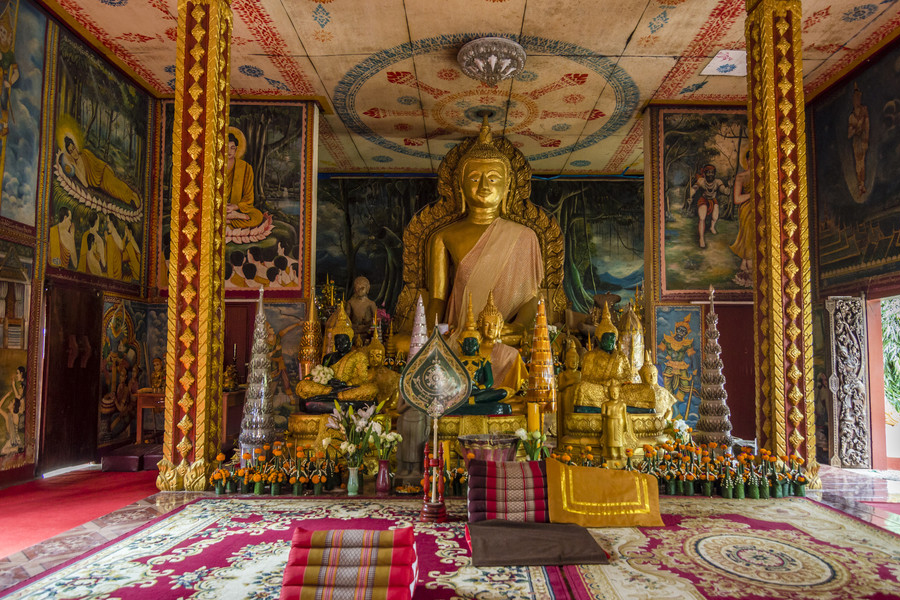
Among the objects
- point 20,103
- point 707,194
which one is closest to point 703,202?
point 707,194

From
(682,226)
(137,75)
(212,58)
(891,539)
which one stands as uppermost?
(137,75)

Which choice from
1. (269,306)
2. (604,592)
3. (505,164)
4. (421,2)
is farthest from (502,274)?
(604,592)

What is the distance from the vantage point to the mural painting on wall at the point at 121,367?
23.7 ft

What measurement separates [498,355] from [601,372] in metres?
1.21

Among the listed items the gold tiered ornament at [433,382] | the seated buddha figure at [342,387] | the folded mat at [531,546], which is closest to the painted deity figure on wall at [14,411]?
the seated buddha figure at [342,387]

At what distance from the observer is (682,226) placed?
856 centimetres

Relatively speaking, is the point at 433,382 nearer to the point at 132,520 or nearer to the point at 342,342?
the point at 132,520

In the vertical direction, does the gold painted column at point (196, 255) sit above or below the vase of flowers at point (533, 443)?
above

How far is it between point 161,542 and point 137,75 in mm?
6550

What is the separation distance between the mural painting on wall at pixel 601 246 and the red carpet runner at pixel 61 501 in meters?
8.10

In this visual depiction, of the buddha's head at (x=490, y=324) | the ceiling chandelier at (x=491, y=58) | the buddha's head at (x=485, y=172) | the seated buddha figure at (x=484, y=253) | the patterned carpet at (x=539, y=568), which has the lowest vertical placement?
the patterned carpet at (x=539, y=568)

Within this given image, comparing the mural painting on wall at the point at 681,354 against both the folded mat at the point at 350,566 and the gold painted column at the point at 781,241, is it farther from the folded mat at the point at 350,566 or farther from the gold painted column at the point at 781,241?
the folded mat at the point at 350,566

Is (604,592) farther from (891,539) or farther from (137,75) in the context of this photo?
(137,75)

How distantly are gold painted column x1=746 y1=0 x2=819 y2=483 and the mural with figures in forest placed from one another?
630 centimetres
